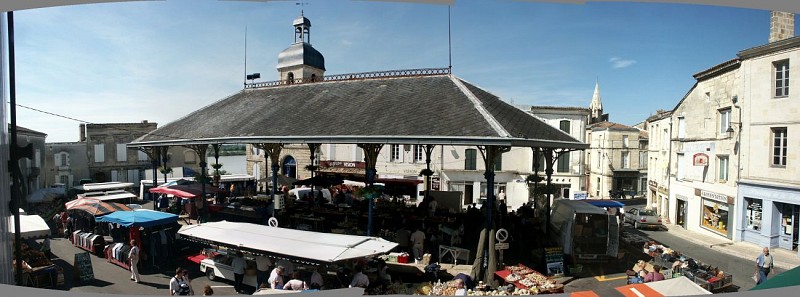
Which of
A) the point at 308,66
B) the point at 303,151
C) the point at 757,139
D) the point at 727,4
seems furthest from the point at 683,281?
the point at 308,66

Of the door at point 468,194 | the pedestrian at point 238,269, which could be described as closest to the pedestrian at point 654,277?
the pedestrian at point 238,269

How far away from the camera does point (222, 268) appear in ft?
28.1

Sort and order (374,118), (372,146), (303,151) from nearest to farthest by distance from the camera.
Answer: (372,146), (374,118), (303,151)

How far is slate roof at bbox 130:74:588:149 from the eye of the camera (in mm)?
8922

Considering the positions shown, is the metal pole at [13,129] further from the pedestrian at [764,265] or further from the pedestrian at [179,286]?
the pedestrian at [764,265]

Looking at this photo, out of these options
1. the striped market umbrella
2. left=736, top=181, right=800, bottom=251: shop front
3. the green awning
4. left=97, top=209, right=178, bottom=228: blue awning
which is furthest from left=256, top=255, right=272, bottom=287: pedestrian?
left=736, top=181, right=800, bottom=251: shop front

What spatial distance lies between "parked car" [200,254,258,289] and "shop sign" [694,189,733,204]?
16394 millimetres

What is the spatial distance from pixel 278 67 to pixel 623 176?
2542 cm

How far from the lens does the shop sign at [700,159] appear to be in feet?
53.0

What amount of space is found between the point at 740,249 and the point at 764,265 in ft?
17.1

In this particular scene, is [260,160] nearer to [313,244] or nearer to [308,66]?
[308,66]

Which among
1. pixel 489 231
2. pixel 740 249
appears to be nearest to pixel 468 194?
pixel 740 249

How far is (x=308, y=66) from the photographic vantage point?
1065 inches

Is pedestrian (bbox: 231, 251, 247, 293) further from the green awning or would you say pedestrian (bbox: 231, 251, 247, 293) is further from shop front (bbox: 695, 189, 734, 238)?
shop front (bbox: 695, 189, 734, 238)
